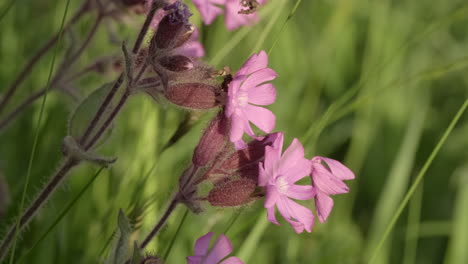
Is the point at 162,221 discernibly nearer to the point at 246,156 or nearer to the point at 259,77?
the point at 246,156

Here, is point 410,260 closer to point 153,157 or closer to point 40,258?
point 153,157

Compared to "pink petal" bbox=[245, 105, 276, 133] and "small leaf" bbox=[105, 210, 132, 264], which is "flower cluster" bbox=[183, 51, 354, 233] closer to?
"pink petal" bbox=[245, 105, 276, 133]

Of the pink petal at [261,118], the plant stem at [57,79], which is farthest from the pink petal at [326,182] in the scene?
the plant stem at [57,79]

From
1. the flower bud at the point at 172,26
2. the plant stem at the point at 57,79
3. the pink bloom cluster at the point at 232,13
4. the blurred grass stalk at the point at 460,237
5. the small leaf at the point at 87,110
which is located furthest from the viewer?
the blurred grass stalk at the point at 460,237

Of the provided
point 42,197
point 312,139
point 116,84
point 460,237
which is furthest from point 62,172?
point 460,237

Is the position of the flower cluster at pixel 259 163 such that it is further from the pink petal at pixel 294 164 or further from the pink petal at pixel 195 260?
the pink petal at pixel 195 260

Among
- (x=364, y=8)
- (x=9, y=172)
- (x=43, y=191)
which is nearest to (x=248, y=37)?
(x=364, y=8)

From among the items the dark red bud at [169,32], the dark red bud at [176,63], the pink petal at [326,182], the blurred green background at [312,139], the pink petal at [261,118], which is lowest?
the blurred green background at [312,139]
